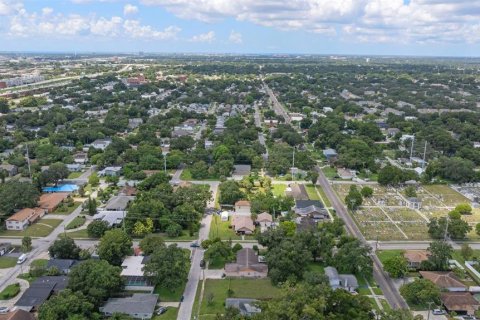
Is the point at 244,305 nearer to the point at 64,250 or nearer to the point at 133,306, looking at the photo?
the point at 133,306

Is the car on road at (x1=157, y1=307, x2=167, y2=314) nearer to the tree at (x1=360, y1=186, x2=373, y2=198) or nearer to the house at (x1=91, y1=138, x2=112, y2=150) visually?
the tree at (x1=360, y1=186, x2=373, y2=198)

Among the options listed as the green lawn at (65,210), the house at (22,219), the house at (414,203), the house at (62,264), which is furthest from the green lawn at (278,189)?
the house at (22,219)

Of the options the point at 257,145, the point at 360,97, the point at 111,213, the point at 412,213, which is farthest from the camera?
the point at 360,97

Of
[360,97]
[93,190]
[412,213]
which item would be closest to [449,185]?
[412,213]

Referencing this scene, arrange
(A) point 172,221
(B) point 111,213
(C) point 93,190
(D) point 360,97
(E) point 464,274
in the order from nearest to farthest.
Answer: (E) point 464,274 < (A) point 172,221 < (B) point 111,213 < (C) point 93,190 < (D) point 360,97

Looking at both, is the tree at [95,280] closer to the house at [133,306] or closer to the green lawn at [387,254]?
the house at [133,306]

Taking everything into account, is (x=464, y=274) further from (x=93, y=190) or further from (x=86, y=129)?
(x=86, y=129)
